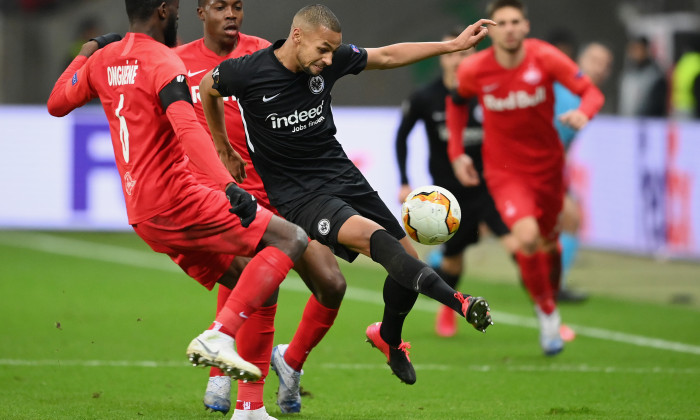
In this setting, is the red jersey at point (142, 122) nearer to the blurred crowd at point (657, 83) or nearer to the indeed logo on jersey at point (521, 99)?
the indeed logo on jersey at point (521, 99)

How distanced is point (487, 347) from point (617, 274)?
4.74 metres

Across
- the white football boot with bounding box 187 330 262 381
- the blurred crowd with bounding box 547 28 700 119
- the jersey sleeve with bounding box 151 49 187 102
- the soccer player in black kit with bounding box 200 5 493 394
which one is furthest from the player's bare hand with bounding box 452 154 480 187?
the blurred crowd with bounding box 547 28 700 119

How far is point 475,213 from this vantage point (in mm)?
9867

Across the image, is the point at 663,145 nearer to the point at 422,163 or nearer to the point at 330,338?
the point at 422,163

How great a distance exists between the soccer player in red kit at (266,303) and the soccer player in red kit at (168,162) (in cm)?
28

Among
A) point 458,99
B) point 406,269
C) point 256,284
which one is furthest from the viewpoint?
point 458,99

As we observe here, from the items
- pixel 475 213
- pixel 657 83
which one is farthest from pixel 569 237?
pixel 657 83

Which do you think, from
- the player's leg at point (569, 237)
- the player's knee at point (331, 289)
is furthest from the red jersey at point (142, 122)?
the player's leg at point (569, 237)

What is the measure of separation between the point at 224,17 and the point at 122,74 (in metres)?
1.03

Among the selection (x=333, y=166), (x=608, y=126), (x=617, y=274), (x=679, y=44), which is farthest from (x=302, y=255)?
(x=679, y=44)

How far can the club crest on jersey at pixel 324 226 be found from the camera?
6.06m

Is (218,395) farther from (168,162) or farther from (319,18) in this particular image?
(319,18)

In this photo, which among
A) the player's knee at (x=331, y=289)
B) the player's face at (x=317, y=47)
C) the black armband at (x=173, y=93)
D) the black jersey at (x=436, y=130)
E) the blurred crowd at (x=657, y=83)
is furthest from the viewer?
the blurred crowd at (x=657, y=83)

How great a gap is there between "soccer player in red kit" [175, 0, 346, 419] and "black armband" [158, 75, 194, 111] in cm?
57
